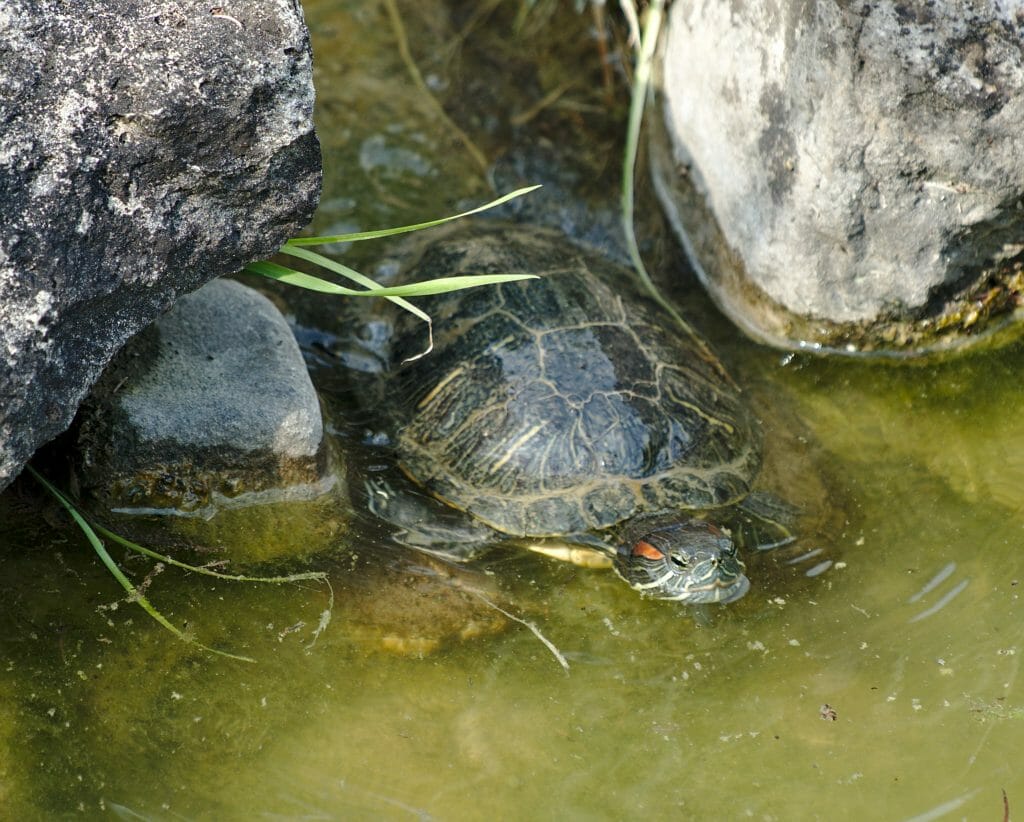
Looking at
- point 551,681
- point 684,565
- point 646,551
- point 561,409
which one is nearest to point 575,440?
point 561,409

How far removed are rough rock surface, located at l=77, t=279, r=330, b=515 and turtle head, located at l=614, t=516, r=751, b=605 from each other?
3.56 ft

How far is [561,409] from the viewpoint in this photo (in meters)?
3.57

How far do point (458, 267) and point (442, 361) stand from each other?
1.52ft

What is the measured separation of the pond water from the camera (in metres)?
2.68

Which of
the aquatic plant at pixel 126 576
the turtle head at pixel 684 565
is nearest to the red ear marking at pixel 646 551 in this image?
the turtle head at pixel 684 565

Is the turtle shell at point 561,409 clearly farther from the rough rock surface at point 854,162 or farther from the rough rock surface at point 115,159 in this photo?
the rough rock surface at point 115,159

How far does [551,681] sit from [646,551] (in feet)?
1.83

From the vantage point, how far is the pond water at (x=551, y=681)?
2.68m

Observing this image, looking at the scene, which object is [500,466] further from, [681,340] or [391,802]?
[391,802]

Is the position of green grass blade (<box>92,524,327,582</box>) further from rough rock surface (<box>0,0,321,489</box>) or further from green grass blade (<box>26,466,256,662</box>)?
rough rock surface (<box>0,0,321,489</box>)

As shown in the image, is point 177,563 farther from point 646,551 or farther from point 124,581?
point 646,551

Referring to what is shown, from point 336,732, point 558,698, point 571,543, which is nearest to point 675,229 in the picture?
point 571,543

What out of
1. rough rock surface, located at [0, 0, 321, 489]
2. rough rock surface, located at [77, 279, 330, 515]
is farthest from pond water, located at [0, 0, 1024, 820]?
rough rock surface, located at [0, 0, 321, 489]

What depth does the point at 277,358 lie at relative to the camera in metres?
3.43
